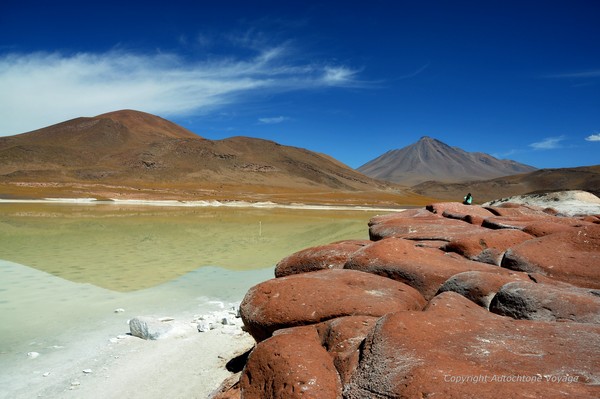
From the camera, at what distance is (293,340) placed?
4.48 m

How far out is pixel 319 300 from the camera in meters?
5.27

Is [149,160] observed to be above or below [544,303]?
above

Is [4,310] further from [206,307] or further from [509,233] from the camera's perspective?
[509,233]

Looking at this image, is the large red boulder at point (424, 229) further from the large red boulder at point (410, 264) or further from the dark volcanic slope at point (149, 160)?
the dark volcanic slope at point (149, 160)

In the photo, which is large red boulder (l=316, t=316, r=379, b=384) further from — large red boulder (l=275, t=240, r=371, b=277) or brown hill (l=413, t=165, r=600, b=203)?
brown hill (l=413, t=165, r=600, b=203)

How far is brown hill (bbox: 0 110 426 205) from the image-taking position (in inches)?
4387

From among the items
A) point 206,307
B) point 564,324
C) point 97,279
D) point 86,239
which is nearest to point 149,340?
point 206,307

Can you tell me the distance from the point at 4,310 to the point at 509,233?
35.8 feet

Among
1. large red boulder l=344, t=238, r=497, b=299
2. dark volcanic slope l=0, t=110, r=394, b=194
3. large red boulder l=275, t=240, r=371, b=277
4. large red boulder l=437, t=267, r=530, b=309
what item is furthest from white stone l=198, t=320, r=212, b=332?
dark volcanic slope l=0, t=110, r=394, b=194

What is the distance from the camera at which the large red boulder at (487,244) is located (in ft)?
24.9

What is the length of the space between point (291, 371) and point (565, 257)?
5.22 meters

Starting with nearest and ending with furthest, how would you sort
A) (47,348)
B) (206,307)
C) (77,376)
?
(77,376) < (47,348) < (206,307)

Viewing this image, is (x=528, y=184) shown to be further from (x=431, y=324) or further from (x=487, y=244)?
(x=431, y=324)

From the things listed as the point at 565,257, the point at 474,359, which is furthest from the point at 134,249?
the point at 474,359
